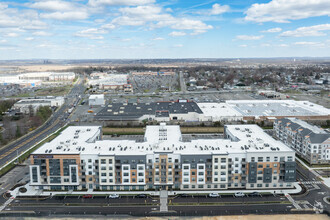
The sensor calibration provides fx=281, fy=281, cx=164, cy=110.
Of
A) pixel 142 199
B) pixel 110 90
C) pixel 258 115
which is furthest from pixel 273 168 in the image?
pixel 110 90

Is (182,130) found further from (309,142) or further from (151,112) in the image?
(309,142)

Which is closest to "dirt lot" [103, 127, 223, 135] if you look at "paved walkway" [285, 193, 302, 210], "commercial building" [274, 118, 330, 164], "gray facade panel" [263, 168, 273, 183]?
"commercial building" [274, 118, 330, 164]

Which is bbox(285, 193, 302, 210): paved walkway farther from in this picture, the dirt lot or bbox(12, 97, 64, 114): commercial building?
bbox(12, 97, 64, 114): commercial building

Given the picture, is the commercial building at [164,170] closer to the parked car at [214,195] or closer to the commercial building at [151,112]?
the parked car at [214,195]

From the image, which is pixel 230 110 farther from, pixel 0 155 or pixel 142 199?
pixel 0 155

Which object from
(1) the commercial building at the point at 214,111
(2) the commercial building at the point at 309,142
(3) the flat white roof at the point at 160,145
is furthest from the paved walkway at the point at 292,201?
(1) the commercial building at the point at 214,111

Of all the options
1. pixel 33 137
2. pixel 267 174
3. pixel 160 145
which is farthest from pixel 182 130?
pixel 33 137
